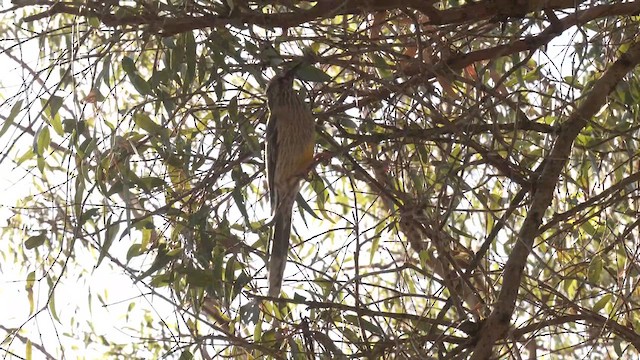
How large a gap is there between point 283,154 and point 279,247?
300 millimetres

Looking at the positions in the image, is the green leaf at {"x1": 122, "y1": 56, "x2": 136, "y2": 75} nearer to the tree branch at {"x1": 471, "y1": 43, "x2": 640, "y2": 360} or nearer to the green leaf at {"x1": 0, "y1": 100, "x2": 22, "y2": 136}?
the green leaf at {"x1": 0, "y1": 100, "x2": 22, "y2": 136}

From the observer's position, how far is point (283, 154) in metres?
2.39

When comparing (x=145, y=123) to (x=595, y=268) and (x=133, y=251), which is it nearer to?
(x=133, y=251)

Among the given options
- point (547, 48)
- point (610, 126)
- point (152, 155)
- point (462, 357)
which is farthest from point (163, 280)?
point (610, 126)

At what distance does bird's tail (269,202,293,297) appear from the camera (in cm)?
211

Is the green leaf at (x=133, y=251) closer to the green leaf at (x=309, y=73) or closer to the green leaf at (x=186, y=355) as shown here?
the green leaf at (x=186, y=355)

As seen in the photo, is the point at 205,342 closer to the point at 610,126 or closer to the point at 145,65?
the point at 145,65

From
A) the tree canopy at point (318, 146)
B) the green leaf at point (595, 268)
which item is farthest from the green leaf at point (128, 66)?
the green leaf at point (595, 268)

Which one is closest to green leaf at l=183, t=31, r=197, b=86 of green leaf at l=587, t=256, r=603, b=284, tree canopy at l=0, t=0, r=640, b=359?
tree canopy at l=0, t=0, r=640, b=359

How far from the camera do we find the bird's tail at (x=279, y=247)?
2107 millimetres

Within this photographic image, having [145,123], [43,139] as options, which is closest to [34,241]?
[43,139]

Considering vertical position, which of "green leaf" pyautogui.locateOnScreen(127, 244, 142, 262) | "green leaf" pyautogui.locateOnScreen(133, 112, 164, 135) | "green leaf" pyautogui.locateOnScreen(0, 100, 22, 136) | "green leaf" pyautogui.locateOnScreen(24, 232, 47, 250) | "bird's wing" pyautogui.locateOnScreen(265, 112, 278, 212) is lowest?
"green leaf" pyautogui.locateOnScreen(24, 232, 47, 250)

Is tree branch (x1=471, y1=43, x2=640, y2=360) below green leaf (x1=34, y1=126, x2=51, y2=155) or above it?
below

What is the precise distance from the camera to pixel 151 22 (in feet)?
6.13
